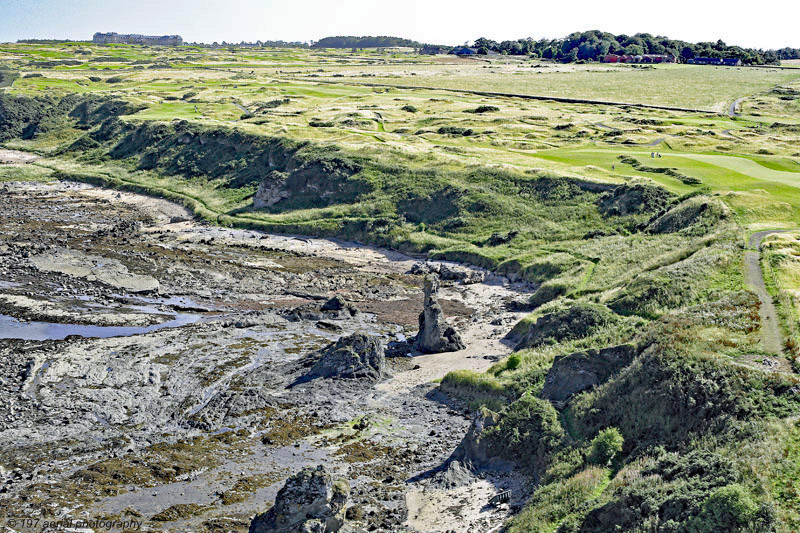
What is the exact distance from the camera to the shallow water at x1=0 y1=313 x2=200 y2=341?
1501 inches

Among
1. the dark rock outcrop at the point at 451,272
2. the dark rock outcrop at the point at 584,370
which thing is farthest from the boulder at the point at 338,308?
the dark rock outcrop at the point at 584,370

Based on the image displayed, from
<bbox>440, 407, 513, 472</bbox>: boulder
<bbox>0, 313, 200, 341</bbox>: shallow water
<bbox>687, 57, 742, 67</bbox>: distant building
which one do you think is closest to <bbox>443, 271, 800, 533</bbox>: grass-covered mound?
<bbox>440, 407, 513, 472</bbox>: boulder

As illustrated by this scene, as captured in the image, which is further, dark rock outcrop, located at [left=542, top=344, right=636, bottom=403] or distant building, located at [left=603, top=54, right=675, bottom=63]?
distant building, located at [left=603, top=54, right=675, bottom=63]

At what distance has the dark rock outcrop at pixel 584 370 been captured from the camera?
2761 centimetres

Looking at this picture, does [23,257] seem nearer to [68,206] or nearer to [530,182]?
[68,206]

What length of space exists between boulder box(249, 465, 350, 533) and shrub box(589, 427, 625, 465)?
818cm

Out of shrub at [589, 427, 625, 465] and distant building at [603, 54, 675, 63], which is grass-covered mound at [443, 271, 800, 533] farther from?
distant building at [603, 54, 675, 63]

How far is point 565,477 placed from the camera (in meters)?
23.0

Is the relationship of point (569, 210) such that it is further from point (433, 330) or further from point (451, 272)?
point (433, 330)

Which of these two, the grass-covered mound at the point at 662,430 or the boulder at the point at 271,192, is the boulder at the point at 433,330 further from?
the boulder at the point at 271,192

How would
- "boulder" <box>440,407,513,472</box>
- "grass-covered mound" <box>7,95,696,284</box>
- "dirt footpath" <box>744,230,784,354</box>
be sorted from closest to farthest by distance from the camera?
1. "boulder" <box>440,407,513,472</box>
2. "dirt footpath" <box>744,230,784,354</box>
3. "grass-covered mound" <box>7,95,696,284</box>

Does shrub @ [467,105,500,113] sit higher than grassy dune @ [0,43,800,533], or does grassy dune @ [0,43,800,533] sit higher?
shrub @ [467,105,500,113]

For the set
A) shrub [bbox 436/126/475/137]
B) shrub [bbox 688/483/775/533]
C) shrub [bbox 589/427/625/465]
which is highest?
shrub [bbox 436/126/475/137]

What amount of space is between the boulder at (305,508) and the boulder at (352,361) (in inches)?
519
